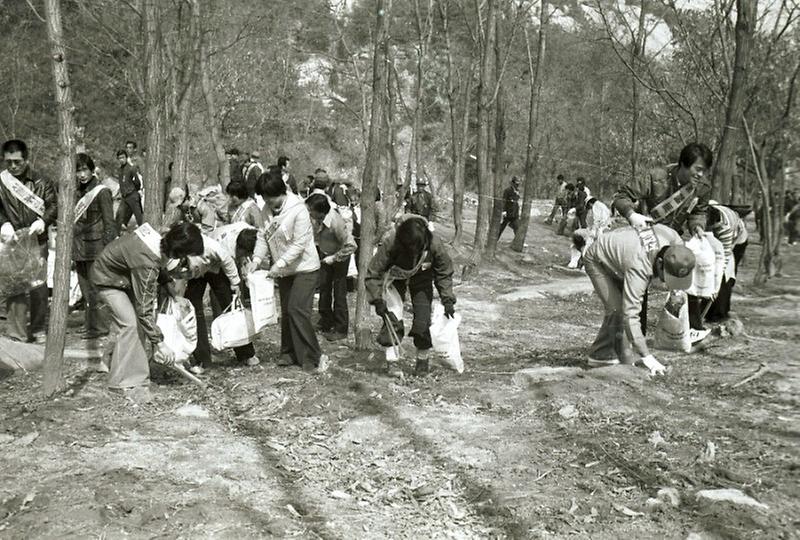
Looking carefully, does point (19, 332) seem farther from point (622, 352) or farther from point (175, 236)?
point (622, 352)

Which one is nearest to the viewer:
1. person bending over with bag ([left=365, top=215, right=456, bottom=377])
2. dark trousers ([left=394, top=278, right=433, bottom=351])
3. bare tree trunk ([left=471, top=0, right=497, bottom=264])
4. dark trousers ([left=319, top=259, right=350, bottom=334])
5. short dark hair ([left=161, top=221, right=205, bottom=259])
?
short dark hair ([left=161, top=221, right=205, bottom=259])

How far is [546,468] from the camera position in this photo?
5078 millimetres

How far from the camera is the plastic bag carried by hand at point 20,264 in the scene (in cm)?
811

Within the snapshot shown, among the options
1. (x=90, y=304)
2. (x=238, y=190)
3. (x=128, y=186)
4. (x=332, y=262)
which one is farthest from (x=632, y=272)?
(x=128, y=186)

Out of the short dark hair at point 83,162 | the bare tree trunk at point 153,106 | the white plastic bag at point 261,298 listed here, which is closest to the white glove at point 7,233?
the short dark hair at point 83,162

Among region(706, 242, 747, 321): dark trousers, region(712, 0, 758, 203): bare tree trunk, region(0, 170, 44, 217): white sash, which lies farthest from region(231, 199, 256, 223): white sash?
region(712, 0, 758, 203): bare tree trunk

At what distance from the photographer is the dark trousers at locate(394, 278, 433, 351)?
6.81 metres

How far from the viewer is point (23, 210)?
8172mm

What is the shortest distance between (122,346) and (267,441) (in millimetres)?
1579

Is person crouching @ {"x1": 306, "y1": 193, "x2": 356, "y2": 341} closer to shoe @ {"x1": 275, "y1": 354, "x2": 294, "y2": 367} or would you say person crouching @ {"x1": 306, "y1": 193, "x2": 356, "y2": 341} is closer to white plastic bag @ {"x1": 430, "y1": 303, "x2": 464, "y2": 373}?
shoe @ {"x1": 275, "y1": 354, "x2": 294, "y2": 367}

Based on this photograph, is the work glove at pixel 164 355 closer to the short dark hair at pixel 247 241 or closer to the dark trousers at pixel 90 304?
the short dark hair at pixel 247 241

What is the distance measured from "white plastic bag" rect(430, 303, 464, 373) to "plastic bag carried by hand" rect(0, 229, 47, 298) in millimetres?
4158

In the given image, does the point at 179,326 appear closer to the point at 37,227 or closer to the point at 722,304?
the point at 37,227

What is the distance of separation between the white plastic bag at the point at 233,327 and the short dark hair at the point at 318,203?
1.51m
